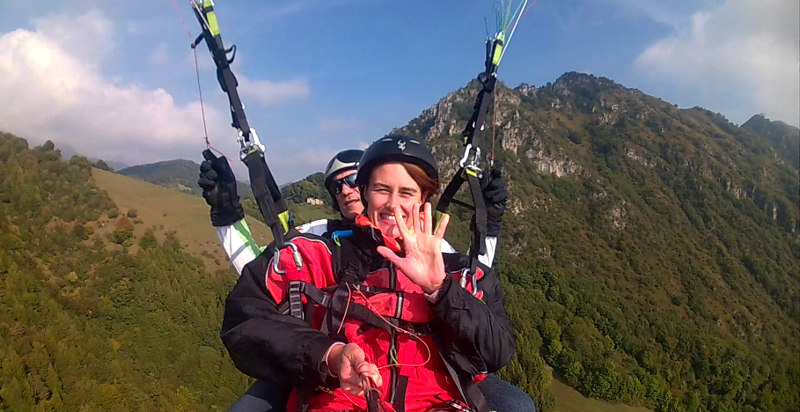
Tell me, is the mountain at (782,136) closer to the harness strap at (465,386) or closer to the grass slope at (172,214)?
the grass slope at (172,214)

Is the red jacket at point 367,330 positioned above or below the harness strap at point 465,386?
above

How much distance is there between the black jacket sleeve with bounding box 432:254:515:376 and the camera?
6.75 ft

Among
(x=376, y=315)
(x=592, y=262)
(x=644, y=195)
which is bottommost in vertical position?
(x=592, y=262)

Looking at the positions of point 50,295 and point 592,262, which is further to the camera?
point 592,262

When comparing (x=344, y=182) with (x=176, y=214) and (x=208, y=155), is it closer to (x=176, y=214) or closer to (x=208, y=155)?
(x=208, y=155)

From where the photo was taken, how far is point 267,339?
2201 millimetres

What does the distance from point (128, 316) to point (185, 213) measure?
21647 millimetres

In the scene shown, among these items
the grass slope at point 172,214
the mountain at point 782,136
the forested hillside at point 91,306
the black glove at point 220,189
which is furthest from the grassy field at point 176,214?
the mountain at point 782,136

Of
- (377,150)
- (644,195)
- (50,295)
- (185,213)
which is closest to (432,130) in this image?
(644,195)

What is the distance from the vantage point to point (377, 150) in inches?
103

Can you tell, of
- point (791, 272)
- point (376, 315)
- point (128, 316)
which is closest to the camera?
point (376, 315)

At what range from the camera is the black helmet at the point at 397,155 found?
8.40ft

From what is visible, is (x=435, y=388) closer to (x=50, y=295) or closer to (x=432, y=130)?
(x=50, y=295)

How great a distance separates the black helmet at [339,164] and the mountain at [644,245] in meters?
50.8
